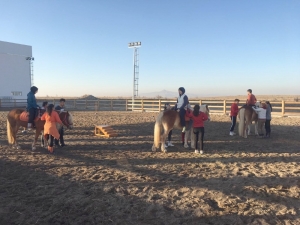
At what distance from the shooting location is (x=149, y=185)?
511 centimetres

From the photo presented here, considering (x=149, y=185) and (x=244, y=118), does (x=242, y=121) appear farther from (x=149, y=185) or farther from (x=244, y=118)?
(x=149, y=185)

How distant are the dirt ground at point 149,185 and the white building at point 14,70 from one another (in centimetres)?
3159

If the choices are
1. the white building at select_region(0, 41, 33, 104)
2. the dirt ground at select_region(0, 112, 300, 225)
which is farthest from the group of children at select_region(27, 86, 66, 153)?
the white building at select_region(0, 41, 33, 104)

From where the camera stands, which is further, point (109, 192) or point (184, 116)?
point (184, 116)

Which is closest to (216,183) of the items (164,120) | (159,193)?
(159,193)

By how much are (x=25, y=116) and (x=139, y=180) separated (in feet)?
15.9

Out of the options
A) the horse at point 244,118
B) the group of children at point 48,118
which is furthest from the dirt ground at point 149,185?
the horse at point 244,118

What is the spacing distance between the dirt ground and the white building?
1244 inches

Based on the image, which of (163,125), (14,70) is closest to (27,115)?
(163,125)

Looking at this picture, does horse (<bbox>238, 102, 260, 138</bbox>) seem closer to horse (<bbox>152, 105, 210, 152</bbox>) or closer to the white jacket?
the white jacket

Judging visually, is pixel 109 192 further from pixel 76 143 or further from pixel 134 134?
pixel 134 134

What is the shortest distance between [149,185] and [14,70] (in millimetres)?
37963

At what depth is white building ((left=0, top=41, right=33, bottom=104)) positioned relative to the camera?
3562 centimetres

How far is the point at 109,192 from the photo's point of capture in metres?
4.75
